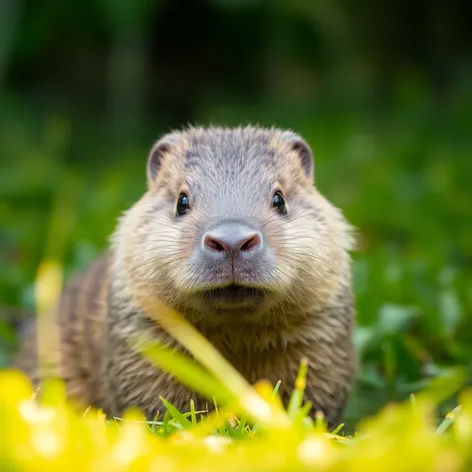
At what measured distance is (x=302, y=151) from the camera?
6734 millimetres

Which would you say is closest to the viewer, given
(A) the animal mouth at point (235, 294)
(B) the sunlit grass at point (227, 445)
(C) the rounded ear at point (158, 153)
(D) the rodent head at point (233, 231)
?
(B) the sunlit grass at point (227, 445)

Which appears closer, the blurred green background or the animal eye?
the animal eye

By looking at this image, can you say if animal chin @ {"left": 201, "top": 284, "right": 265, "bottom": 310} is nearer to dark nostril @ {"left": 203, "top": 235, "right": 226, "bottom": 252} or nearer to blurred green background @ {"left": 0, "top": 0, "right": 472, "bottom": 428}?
dark nostril @ {"left": 203, "top": 235, "right": 226, "bottom": 252}

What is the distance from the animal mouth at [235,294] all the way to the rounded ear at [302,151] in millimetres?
1541

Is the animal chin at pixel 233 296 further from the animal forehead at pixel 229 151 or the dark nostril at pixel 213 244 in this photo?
the animal forehead at pixel 229 151

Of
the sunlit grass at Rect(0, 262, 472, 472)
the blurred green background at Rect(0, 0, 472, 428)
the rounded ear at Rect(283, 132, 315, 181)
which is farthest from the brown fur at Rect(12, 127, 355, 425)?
the sunlit grass at Rect(0, 262, 472, 472)

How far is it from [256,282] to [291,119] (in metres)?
12.5

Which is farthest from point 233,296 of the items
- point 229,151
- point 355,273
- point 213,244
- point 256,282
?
point 355,273

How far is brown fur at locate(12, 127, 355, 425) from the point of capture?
220 inches

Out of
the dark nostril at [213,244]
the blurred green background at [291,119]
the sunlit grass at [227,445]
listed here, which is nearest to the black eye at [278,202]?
the dark nostril at [213,244]

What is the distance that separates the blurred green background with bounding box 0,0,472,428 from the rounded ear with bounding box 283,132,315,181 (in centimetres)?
138

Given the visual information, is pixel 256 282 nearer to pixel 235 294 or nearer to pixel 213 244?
pixel 235 294

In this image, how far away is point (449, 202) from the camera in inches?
440

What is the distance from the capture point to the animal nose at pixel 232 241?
509cm
